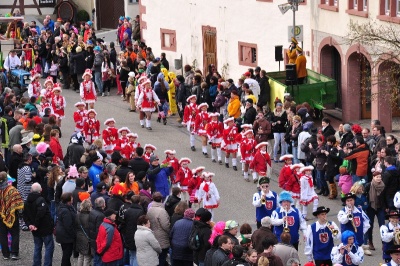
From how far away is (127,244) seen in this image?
2509 centimetres

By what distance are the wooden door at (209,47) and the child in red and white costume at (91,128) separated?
10393mm

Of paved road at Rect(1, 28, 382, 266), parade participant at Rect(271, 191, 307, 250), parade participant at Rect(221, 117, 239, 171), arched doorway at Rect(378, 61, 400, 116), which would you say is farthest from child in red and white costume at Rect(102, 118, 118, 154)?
parade participant at Rect(271, 191, 307, 250)

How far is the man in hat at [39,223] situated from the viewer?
2580 centimetres

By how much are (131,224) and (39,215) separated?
1.83m

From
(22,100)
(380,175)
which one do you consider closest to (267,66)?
(22,100)

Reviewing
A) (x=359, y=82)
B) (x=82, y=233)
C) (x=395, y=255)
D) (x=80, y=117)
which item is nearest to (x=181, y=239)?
(x=82, y=233)

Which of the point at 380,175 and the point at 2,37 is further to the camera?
the point at 2,37

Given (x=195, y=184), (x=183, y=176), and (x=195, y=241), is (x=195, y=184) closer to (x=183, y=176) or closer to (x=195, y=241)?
(x=183, y=176)

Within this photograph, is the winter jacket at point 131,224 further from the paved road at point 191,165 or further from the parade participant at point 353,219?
the parade participant at point 353,219

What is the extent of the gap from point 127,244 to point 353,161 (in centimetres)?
668

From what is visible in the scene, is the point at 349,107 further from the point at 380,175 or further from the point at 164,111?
the point at 380,175

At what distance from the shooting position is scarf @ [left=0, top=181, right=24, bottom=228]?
26.3 metres

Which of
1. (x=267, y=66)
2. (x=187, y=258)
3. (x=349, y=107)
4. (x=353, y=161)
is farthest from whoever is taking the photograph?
(x=267, y=66)

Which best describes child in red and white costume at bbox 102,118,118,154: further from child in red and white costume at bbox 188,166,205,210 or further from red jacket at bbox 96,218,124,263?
red jacket at bbox 96,218,124,263
